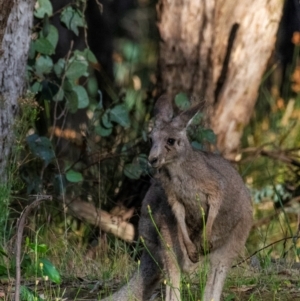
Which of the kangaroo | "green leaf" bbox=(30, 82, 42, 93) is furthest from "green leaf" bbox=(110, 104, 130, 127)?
the kangaroo

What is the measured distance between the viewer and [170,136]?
15.4 feet

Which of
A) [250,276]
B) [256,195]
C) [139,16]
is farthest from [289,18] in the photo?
[250,276]

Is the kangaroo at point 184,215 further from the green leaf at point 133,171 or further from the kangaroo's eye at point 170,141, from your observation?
the green leaf at point 133,171

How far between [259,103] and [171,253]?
186 inches

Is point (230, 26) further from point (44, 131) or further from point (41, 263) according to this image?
point (41, 263)

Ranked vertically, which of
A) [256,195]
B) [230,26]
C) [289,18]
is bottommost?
[256,195]

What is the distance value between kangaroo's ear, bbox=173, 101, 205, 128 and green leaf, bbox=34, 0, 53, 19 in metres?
2.25

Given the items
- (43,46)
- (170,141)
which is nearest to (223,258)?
(170,141)

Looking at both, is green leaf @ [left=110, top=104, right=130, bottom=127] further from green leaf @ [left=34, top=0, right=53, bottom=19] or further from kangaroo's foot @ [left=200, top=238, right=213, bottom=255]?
kangaroo's foot @ [left=200, top=238, right=213, bottom=255]

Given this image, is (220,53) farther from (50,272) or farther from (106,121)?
(50,272)

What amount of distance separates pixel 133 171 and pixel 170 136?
8.56 feet

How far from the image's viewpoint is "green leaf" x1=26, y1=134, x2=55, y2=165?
254 inches

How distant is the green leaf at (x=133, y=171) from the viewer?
7.28 metres

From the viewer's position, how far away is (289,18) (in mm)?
11164
